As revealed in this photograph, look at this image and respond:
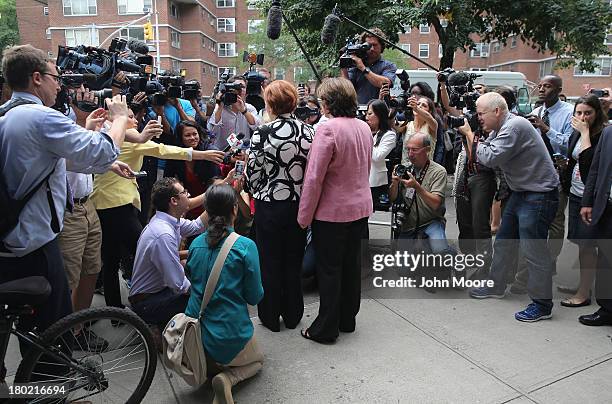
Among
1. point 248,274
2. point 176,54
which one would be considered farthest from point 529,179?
point 176,54

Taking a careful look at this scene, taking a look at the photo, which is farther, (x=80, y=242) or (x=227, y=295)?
(x=80, y=242)

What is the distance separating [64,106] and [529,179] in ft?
11.7

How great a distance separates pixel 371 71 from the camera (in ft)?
17.0

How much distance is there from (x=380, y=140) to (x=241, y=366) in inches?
109

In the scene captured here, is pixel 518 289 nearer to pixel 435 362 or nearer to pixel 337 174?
pixel 435 362

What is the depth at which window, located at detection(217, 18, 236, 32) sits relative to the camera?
52344 millimetres

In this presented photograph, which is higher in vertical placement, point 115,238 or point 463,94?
point 463,94

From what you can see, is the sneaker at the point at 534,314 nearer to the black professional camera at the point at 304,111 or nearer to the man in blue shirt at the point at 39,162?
the black professional camera at the point at 304,111

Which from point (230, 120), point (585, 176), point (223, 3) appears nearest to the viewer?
point (585, 176)

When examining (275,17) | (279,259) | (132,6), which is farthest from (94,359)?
(132,6)

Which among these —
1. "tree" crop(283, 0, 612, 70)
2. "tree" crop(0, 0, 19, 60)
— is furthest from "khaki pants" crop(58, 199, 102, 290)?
"tree" crop(0, 0, 19, 60)

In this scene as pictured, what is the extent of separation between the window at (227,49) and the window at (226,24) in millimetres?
1601

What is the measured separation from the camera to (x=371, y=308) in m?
4.02

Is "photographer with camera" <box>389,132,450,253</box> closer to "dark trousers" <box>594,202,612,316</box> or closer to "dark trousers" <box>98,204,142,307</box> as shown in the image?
"dark trousers" <box>594,202,612,316</box>
